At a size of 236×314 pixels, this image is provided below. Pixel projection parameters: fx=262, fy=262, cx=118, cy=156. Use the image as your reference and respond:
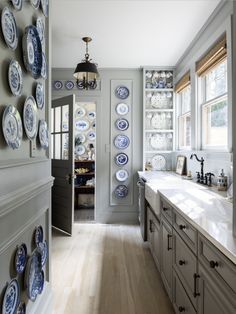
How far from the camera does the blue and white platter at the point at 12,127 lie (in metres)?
1.18

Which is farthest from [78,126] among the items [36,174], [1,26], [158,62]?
[1,26]

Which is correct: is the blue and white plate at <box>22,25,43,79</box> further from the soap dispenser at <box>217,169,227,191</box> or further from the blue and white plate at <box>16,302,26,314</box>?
the soap dispenser at <box>217,169,227,191</box>

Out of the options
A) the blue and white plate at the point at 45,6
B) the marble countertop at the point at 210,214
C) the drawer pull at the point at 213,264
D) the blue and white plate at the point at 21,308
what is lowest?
the blue and white plate at the point at 21,308

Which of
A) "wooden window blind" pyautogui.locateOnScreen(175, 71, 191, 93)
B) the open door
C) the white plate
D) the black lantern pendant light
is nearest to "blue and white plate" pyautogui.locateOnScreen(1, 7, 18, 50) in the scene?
the black lantern pendant light

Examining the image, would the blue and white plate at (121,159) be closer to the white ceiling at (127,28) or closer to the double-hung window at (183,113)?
the double-hung window at (183,113)

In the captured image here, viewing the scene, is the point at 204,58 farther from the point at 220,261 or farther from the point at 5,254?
the point at 5,254

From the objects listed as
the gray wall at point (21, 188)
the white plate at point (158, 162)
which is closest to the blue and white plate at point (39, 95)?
the gray wall at point (21, 188)

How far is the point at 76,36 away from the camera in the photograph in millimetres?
3209

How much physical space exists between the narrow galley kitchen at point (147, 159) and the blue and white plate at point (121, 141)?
0.06ft

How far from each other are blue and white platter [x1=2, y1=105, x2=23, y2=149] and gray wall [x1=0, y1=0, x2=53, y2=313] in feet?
0.09

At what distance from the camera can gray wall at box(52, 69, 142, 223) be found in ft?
14.7

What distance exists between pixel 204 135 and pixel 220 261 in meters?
2.40

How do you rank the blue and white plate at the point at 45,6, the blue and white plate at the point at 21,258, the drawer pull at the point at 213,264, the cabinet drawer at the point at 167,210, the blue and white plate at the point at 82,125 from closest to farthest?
the drawer pull at the point at 213,264 → the blue and white plate at the point at 21,258 → the blue and white plate at the point at 45,6 → the cabinet drawer at the point at 167,210 → the blue and white plate at the point at 82,125

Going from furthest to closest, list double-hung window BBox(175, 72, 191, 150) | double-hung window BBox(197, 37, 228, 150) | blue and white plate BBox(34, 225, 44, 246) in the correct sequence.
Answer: double-hung window BBox(175, 72, 191, 150) → double-hung window BBox(197, 37, 228, 150) → blue and white plate BBox(34, 225, 44, 246)
